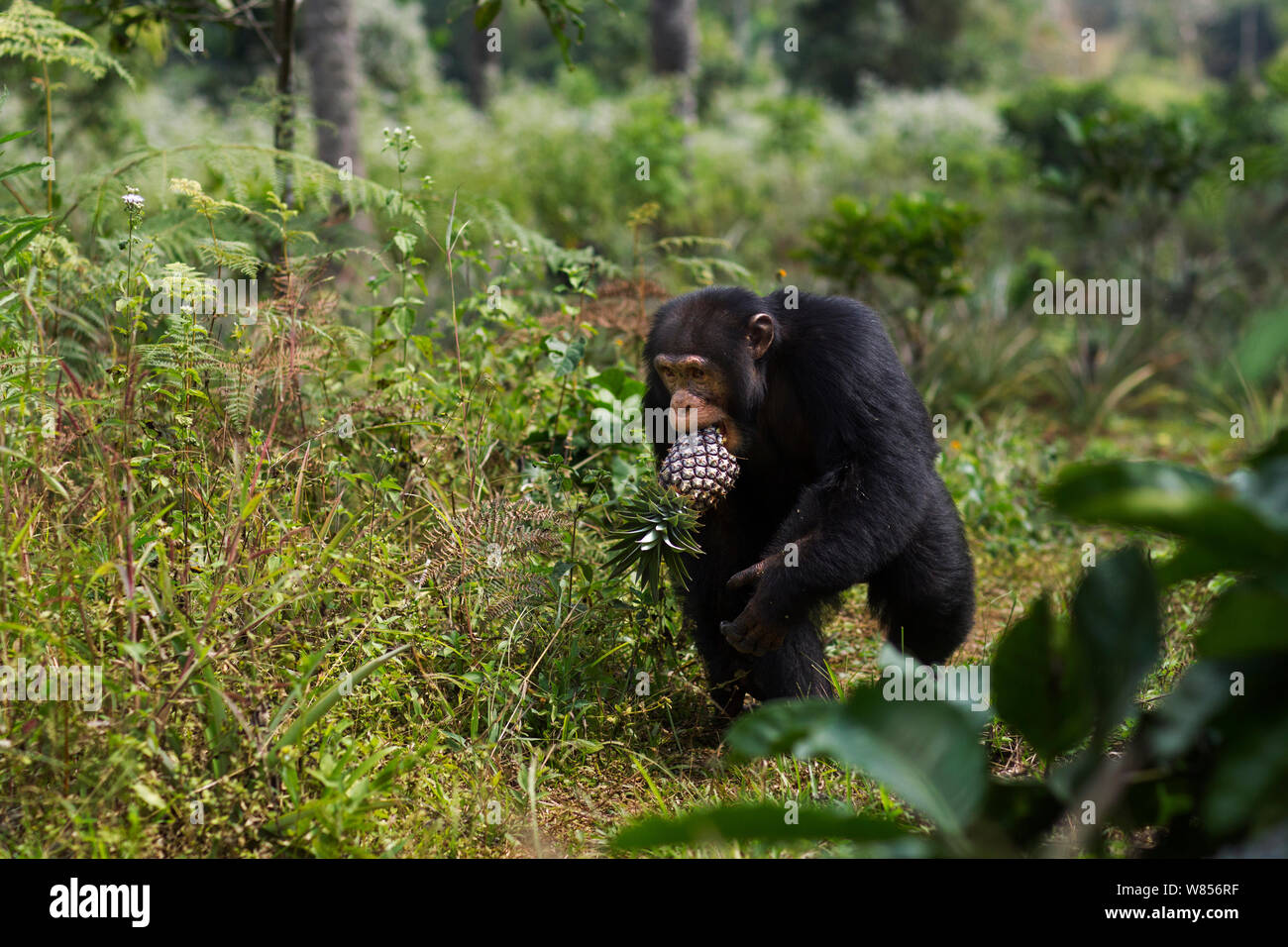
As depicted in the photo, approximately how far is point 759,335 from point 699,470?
614 millimetres

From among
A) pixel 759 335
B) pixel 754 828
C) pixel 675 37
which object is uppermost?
pixel 675 37

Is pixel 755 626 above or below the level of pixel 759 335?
below

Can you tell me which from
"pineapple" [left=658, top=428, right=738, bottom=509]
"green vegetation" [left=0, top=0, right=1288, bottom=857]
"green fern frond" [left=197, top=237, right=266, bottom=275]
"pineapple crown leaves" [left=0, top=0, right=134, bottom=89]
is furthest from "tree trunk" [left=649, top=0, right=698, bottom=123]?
"pineapple" [left=658, top=428, right=738, bottom=509]

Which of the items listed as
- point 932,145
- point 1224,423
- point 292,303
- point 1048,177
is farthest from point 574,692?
point 932,145

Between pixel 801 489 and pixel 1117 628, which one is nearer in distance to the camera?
pixel 1117 628

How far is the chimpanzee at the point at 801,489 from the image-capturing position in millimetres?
3594

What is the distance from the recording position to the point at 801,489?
404 cm

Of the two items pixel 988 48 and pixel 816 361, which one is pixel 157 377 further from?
pixel 988 48

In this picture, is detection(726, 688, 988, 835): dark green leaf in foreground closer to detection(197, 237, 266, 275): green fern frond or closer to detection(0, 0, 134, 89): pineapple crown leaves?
detection(197, 237, 266, 275): green fern frond

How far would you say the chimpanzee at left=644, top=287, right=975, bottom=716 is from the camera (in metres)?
3.59

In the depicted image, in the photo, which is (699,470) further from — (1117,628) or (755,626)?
(1117,628)

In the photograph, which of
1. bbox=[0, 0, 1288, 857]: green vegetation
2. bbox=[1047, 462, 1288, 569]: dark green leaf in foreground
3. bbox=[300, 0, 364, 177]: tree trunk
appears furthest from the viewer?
bbox=[300, 0, 364, 177]: tree trunk

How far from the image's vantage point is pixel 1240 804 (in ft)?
5.04

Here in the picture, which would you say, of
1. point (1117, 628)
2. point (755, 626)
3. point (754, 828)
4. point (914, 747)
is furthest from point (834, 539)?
point (754, 828)
